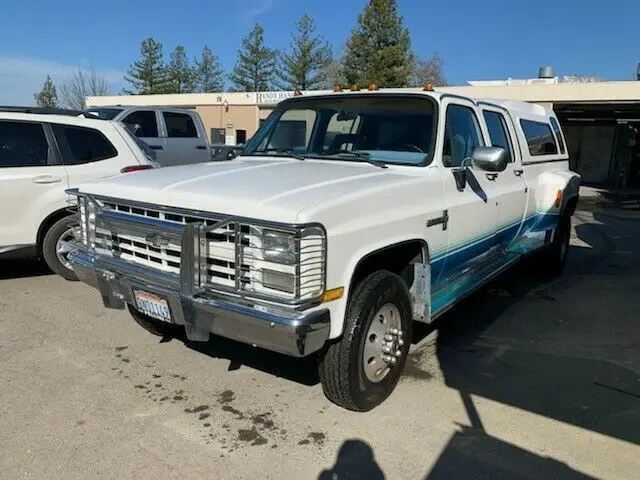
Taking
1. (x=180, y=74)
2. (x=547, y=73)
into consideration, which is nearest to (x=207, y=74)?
(x=180, y=74)

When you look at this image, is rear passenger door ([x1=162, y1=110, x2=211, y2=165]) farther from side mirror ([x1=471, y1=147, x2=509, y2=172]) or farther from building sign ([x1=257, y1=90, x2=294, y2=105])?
building sign ([x1=257, y1=90, x2=294, y2=105])

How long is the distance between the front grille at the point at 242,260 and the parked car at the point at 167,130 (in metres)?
9.13

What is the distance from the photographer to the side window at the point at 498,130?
5.31 meters

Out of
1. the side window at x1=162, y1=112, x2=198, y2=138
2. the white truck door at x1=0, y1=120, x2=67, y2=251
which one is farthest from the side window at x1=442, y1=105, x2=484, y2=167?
the side window at x1=162, y1=112, x2=198, y2=138

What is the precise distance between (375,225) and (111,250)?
5.82 ft

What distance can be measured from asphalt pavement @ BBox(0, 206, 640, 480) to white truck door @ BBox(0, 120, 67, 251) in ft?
2.61

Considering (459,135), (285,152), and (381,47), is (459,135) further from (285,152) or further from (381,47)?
(381,47)

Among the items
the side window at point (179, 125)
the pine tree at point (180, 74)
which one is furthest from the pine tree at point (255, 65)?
the side window at point (179, 125)

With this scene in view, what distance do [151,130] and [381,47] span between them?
36672 millimetres

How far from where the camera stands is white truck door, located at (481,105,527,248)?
5.22 m

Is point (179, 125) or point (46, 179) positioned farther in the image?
point (179, 125)

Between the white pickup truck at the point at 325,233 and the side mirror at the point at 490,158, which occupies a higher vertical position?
the side mirror at the point at 490,158

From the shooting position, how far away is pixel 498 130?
18.2 ft

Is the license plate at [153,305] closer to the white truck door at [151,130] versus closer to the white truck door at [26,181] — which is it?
the white truck door at [26,181]
